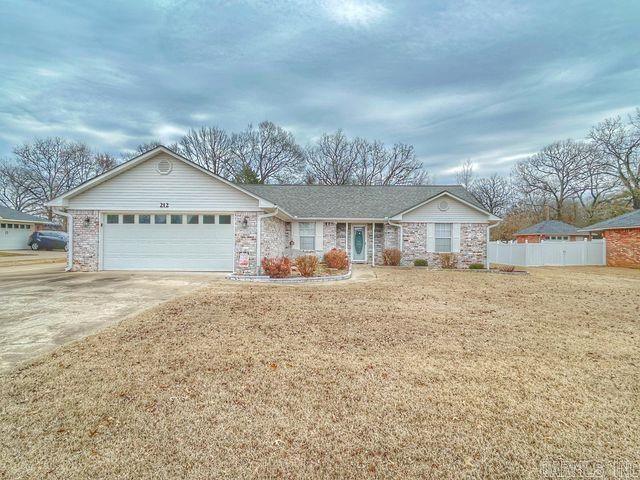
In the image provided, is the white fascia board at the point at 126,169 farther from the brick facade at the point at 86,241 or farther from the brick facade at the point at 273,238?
the brick facade at the point at 273,238

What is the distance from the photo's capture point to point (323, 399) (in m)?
3.08

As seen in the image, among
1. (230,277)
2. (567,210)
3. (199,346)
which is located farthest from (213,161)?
(567,210)

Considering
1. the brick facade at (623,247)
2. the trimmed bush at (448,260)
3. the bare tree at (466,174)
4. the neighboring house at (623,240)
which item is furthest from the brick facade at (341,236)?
the bare tree at (466,174)

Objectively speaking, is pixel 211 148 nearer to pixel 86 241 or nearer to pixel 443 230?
pixel 86 241

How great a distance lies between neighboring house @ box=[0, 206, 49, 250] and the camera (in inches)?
1000

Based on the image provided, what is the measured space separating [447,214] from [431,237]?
4.78 feet

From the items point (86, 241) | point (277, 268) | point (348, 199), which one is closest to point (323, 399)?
point (277, 268)

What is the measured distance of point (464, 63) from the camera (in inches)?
562

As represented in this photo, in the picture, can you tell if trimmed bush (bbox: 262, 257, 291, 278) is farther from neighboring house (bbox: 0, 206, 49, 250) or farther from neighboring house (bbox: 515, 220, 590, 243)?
neighboring house (bbox: 0, 206, 49, 250)

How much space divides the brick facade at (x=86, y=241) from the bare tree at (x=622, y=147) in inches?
1552

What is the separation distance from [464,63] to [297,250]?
1220cm

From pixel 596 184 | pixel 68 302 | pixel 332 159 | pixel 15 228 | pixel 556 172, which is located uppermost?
pixel 332 159

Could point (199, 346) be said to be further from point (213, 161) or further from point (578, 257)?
point (213, 161)

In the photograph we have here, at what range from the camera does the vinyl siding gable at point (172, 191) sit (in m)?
12.2
